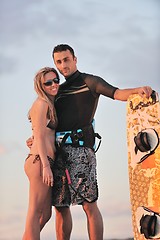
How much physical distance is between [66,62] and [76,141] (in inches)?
18.5

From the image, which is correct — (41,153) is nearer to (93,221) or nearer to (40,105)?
(40,105)

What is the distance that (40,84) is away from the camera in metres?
4.53

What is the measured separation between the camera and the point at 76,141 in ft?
14.8

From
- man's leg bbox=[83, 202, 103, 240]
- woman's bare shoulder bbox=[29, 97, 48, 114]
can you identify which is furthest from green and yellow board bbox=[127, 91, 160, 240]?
woman's bare shoulder bbox=[29, 97, 48, 114]

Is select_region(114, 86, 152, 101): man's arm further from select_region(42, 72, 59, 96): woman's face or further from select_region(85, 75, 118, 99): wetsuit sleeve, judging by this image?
select_region(42, 72, 59, 96): woman's face

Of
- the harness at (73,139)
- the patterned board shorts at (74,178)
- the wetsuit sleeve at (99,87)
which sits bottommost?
the patterned board shorts at (74,178)

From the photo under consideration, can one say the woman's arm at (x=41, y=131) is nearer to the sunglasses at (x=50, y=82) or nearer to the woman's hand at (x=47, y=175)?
the woman's hand at (x=47, y=175)

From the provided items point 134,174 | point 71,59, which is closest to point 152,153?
point 134,174

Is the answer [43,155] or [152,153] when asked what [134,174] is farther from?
[43,155]

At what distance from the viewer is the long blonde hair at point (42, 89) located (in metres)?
4.49

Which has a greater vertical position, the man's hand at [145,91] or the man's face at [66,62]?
the man's face at [66,62]

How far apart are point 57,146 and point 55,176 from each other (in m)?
0.17

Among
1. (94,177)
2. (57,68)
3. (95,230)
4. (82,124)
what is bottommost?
(95,230)

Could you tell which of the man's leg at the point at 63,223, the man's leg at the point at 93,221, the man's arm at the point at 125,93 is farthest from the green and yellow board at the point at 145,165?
the man's leg at the point at 63,223
